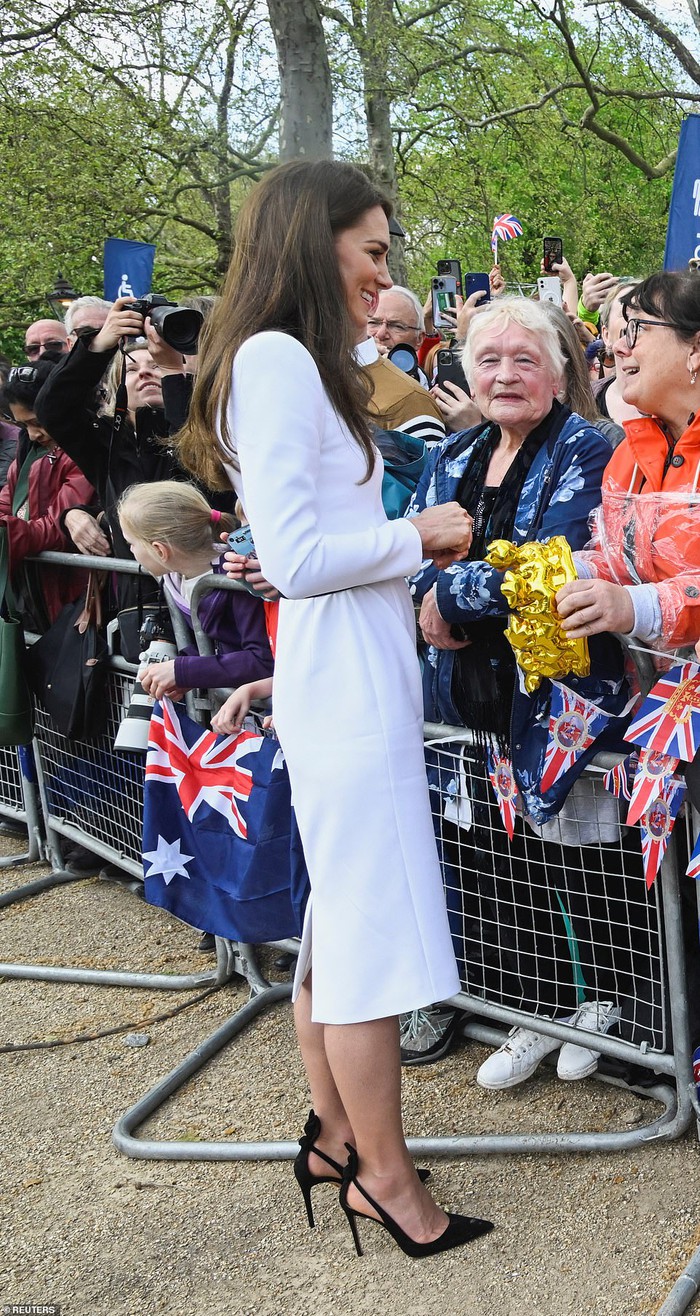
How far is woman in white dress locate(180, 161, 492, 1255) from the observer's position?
229 cm

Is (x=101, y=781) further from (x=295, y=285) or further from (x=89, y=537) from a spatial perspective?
(x=295, y=285)

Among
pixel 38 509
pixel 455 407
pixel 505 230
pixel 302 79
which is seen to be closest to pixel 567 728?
pixel 455 407

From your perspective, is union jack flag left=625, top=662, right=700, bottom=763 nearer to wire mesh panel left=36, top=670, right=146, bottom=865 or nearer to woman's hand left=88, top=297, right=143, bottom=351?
woman's hand left=88, top=297, right=143, bottom=351

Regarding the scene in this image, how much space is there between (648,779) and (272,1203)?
1.33 meters

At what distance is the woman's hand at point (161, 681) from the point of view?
362 cm

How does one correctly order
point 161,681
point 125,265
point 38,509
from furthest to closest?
1. point 125,265
2. point 38,509
3. point 161,681

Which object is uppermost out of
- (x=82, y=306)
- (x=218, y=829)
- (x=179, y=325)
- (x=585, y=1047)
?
(x=82, y=306)

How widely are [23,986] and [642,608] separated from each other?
2757mm

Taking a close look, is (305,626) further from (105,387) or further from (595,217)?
(595,217)

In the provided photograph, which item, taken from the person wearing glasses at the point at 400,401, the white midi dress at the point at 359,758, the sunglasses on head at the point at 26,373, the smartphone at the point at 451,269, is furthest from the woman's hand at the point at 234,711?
the smartphone at the point at 451,269

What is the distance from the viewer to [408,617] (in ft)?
8.38

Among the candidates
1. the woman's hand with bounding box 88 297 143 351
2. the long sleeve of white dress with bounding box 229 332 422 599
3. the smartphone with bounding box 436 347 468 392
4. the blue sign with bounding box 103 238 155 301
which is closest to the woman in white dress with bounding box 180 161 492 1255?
the long sleeve of white dress with bounding box 229 332 422 599

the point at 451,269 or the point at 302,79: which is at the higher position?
the point at 302,79

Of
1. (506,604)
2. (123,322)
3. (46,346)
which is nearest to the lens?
(506,604)
